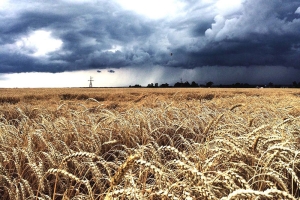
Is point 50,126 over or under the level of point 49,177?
over

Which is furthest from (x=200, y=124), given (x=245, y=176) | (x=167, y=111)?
(x=245, y=176)

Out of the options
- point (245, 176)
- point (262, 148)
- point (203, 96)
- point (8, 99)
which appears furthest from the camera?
point (203, 96)

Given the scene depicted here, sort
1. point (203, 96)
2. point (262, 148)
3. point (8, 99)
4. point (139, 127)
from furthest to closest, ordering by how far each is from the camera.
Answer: point (203, 96) → point (8, 99) → point (139, 127) → point (262, 148)

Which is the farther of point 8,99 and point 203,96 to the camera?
point 203,96

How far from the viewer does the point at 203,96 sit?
76.2 ft

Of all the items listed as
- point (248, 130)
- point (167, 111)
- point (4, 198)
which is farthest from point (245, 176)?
point (167, 111)

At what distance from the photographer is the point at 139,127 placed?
552 centimetres

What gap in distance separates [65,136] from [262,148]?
315cm

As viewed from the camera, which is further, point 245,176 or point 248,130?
point 248,130

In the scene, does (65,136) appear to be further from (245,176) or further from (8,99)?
(8,99)

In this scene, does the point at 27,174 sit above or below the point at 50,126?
below

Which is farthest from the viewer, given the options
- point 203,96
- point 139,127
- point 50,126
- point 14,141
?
point 203,96

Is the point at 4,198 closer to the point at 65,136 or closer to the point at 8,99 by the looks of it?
the point at 65,136

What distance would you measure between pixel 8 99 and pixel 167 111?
16.6 m
